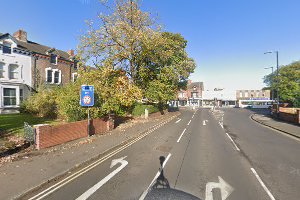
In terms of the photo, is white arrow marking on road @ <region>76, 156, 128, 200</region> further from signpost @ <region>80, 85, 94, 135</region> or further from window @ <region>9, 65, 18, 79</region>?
window @ <region>9, 65, 18, 79</region>

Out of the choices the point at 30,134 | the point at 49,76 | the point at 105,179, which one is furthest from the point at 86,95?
the point at 49,76

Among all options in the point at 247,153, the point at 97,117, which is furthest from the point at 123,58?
the point at 247,153

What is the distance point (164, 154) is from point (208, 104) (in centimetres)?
7461

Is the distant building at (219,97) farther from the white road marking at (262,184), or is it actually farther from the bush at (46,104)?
the white road marking at (262,184)

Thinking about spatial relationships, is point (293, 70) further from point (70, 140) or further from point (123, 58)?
point (70, 140)

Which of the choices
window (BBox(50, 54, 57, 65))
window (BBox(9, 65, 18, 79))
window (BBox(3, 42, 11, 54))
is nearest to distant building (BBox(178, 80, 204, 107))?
window (BBox(50, 54, 57, 65))

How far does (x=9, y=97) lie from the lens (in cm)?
2312

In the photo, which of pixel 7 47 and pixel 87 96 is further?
pixel 7 47

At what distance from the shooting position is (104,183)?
247 inches

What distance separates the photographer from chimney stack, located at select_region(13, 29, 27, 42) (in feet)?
93.2

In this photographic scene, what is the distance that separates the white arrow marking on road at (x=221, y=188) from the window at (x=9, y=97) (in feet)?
84.6

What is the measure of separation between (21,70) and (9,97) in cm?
389

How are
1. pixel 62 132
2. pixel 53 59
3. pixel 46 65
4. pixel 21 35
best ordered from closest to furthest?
pixel 62 132 < pixel 46 65 < pixel 21 35 < pixel 53 59

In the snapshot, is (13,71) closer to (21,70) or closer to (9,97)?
(21,70)
